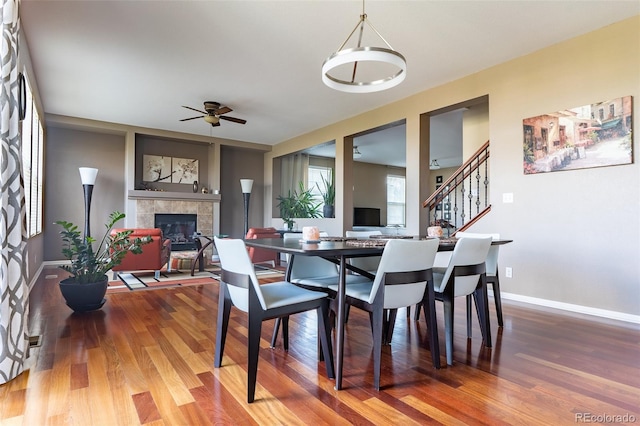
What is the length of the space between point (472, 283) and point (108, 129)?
704cm

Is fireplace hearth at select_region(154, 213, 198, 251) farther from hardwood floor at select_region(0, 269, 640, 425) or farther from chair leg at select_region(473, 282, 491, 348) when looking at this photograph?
chair leg at select_region(473, 282, 491, 348)

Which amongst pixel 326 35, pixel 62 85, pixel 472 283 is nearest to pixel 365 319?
pixel 472 283

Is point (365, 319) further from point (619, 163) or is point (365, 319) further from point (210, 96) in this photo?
point (210, 96)

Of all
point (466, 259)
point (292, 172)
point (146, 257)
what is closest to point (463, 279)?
point (466, 259)

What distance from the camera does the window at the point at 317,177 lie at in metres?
9.71

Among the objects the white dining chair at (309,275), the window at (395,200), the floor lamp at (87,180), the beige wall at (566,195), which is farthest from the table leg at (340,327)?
the window at (395,200)

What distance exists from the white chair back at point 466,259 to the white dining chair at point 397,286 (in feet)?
0.80

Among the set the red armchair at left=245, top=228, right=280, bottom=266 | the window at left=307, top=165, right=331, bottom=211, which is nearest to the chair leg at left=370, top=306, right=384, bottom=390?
the red armchair at left=245, top=228, right=280, bottom=266

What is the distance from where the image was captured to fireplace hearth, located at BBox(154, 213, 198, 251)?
761 centimetres

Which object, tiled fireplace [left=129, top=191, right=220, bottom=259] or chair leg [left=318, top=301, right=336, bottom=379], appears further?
tiled fireplace [left=129, top=191, right=220, bottom=259]

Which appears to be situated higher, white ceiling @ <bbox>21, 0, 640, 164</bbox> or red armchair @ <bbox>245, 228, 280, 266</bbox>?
white ceiling @ <bbox>21, 0, 640, 164</bbox>

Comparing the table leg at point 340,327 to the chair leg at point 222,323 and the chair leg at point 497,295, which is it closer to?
the chair leg at point 222,323

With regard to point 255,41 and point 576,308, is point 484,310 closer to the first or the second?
point 576,308

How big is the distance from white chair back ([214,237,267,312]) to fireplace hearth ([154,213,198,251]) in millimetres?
6194
